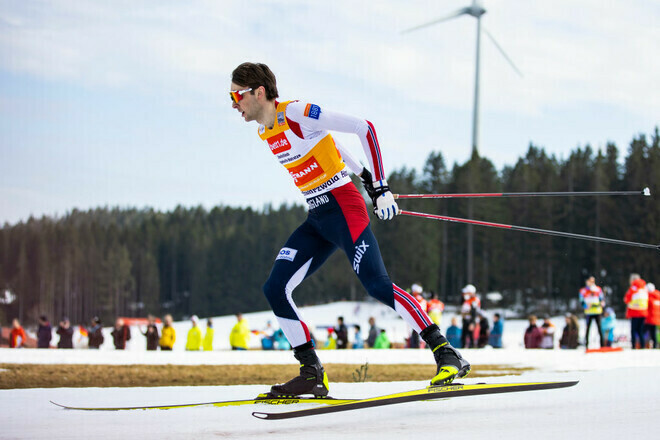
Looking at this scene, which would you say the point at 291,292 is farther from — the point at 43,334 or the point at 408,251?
the point at 408,251

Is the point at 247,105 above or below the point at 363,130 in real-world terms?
above

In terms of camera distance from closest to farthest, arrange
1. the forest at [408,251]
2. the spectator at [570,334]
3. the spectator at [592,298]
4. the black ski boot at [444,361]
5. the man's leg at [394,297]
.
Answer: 1. the black ski boot at [444,361]
2. the man's leg at [394,297]
3. the spectator at [592,298]
4. the spectator at [570,334]
5. the forest at [408,251]

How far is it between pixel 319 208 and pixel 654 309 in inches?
496

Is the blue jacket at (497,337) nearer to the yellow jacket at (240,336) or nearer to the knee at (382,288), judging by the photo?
the yellow jacket at (240,336)

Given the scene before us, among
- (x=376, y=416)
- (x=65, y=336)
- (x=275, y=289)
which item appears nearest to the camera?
(x=376, y=416)

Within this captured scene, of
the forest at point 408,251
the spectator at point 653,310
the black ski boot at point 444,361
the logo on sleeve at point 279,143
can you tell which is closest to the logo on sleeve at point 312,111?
the logo on sleeve at point 279,143

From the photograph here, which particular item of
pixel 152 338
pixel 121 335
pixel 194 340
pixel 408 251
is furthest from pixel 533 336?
pixel 408 251

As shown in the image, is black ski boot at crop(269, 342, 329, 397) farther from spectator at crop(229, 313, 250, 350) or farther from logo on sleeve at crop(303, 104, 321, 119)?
spectator at crop(229, 313, 250, 350)

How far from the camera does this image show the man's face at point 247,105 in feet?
15.1

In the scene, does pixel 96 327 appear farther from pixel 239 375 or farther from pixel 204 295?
pixel 204 295

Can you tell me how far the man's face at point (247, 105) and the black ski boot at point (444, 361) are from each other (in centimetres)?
181

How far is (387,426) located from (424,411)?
48 centimetres

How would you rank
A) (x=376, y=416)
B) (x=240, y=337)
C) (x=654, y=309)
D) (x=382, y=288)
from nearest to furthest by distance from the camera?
(x=376, y=416), (x=382, y=288), (x=654, y=309), (x=240, y=337)

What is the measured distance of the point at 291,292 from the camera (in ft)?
15.5
